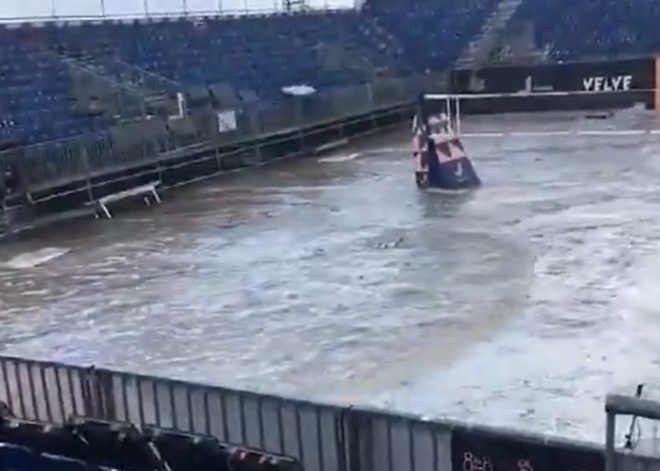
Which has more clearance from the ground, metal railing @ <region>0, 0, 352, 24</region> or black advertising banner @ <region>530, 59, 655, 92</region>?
metal railing @ <region>0, 0, 352, 24</region>

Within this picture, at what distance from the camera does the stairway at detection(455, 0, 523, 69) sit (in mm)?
39844

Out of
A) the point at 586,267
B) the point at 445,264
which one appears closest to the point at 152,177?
the point at 445,264

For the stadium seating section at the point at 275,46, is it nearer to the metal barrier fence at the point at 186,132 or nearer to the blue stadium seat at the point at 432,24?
the blue stadium seat at the point at 432,24

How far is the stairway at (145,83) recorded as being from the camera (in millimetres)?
27453

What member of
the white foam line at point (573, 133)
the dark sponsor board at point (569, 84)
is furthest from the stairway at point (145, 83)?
the dark sponsor board at point (569, 84)

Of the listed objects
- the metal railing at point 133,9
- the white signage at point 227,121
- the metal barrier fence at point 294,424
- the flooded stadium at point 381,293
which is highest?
the metal railing at point 133,9

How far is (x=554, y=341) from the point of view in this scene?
9.81m

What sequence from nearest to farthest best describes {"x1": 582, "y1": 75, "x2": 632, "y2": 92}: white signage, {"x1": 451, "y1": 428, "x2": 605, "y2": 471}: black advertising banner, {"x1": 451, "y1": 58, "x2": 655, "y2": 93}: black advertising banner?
{"x1": 451, "y1": 428, "x2": 605, "y2": 471}: black advertising banner
{"x1": 451, "y1": 58, "x2": 655, "y2": 93}: black advertising banner
{"x1": 582, "y1": 75, "x2": 632, "y2": 92}: white signage

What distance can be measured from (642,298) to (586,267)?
1562 millimetres

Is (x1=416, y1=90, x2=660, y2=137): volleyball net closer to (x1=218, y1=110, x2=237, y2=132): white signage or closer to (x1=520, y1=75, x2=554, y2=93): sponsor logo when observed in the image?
(x1=520, y1=75, x2=554, y2=93): sponsor logo

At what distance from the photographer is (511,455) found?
5.17 m

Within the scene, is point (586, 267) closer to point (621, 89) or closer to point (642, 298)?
point (642, 298)

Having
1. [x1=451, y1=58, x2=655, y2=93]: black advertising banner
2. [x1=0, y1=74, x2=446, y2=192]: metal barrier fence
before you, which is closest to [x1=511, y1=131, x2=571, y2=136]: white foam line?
[x1=0, y1=74, x2=446, y2=192]: metal barrier fence

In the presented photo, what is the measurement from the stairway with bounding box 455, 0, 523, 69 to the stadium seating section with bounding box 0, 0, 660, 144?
1.02ft
